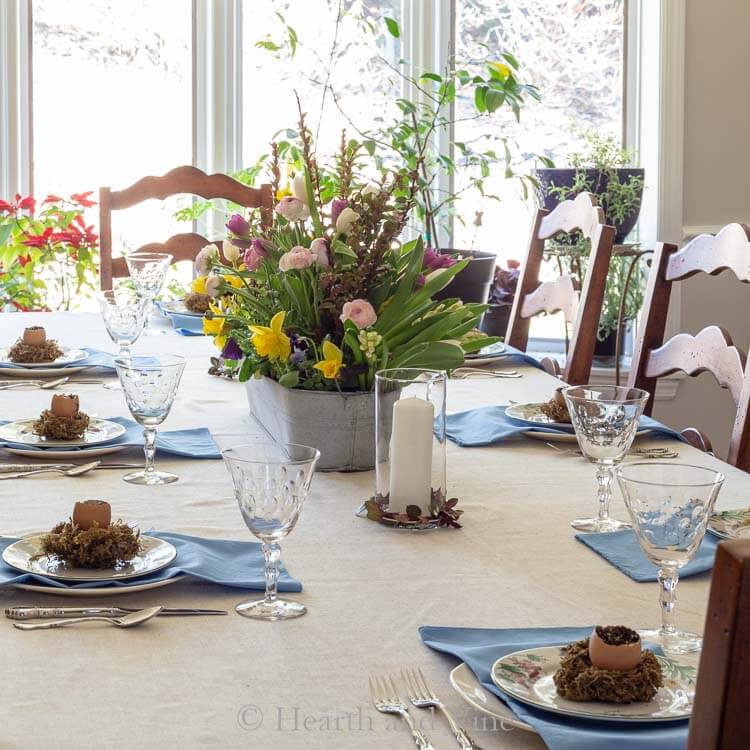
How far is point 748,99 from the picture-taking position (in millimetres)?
3535

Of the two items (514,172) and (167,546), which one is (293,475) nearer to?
(167,546)

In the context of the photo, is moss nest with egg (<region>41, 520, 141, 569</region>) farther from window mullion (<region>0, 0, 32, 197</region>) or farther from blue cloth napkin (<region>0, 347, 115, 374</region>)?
window mullion (<region>0, 0, 32, 197</region>)

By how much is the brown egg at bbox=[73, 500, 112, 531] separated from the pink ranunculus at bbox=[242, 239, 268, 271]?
21.8 inches

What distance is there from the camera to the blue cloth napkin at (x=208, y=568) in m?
0.98

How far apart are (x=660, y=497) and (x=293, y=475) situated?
29cm

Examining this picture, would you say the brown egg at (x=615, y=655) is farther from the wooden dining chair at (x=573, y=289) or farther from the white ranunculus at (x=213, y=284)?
the wooden dining chair at (x=573, y=289)

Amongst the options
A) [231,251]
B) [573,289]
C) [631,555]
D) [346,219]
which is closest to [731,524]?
[631,555]

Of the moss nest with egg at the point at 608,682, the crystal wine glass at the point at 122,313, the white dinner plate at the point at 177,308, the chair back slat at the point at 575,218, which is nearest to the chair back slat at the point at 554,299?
the chair back slat at the point at 575,218

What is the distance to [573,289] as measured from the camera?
2.36 meters

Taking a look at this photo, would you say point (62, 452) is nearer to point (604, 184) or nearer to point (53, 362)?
point (53, 362)

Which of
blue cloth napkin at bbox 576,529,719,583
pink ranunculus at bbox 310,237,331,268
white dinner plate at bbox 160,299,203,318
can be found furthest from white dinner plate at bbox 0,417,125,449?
white dinner plate at bbox 160,299,203,318

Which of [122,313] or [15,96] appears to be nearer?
[122,313]

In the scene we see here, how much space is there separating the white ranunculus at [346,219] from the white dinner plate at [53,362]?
833 millimetres

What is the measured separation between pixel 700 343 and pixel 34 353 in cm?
115
